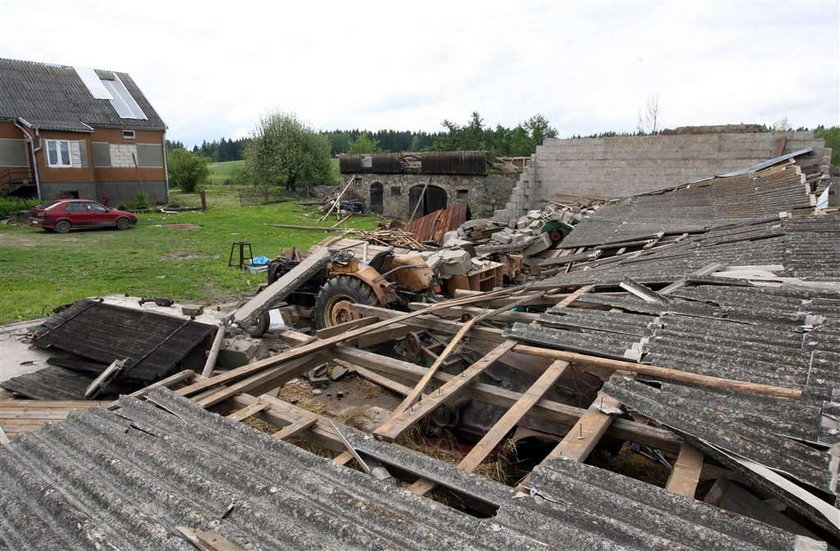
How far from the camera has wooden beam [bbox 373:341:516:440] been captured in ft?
9.75

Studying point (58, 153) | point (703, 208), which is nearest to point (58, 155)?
point (58, 153)

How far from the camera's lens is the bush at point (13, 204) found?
79.6 ft

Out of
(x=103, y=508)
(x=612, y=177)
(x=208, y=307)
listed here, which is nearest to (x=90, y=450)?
(x=103, y=508)

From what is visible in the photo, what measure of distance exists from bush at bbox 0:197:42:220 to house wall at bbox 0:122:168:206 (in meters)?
1.76

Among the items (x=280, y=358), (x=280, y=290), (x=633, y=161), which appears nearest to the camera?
(x=280, y=358)

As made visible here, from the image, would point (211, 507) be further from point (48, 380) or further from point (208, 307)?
point (208, 307)

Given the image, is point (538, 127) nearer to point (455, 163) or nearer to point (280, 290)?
point (455, 163)

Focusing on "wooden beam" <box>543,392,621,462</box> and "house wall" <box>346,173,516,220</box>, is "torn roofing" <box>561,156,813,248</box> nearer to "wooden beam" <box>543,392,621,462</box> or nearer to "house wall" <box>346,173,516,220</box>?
"wooden beam" <box>543,392,621,462</box>

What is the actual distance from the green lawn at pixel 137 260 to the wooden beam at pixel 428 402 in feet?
32.2

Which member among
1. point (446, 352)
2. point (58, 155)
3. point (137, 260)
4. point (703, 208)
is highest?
point (58, 155)

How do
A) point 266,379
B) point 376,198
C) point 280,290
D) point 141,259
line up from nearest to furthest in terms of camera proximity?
point 266,379, point 280,290, point 141,259, point 376,198

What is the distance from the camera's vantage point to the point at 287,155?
38594 mm

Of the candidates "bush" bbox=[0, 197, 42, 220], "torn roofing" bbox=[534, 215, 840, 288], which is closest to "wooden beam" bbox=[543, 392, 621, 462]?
"torn roofing" bbox=[534, 215, 840, 288]

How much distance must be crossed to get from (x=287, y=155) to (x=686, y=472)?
39015mm
